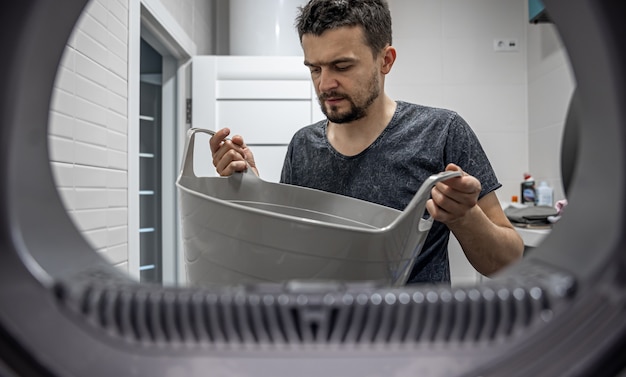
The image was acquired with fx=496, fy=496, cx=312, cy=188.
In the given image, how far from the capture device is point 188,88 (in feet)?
7.25

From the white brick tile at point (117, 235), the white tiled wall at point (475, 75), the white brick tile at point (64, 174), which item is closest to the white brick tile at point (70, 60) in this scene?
the white brick tile at point (64, 174)

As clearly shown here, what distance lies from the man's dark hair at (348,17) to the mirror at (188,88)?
1.76 feet

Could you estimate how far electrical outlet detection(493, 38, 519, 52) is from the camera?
253 centimetres

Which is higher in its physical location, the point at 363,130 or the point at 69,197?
the point at 363,130

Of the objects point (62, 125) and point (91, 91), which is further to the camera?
point (91, 91)

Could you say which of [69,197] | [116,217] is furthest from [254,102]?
[69,197]

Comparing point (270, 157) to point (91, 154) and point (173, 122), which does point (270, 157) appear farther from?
point (91, 154)

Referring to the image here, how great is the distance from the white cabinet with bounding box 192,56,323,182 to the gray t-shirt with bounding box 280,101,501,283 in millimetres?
1087

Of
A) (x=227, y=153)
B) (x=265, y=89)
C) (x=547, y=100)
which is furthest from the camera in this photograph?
(x=547, y=100)

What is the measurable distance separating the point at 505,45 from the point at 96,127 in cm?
208

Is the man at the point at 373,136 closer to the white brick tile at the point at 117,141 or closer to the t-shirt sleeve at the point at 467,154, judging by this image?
the t-shirt sleeve at the point at 467,154

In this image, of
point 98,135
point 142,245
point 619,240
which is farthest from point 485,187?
point 142,245

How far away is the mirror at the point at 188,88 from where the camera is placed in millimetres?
1178

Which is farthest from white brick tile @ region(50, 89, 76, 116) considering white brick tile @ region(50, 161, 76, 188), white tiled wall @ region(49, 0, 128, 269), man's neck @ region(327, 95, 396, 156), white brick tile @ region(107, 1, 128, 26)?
man's neck @ region(327, 95, 396, 156)
